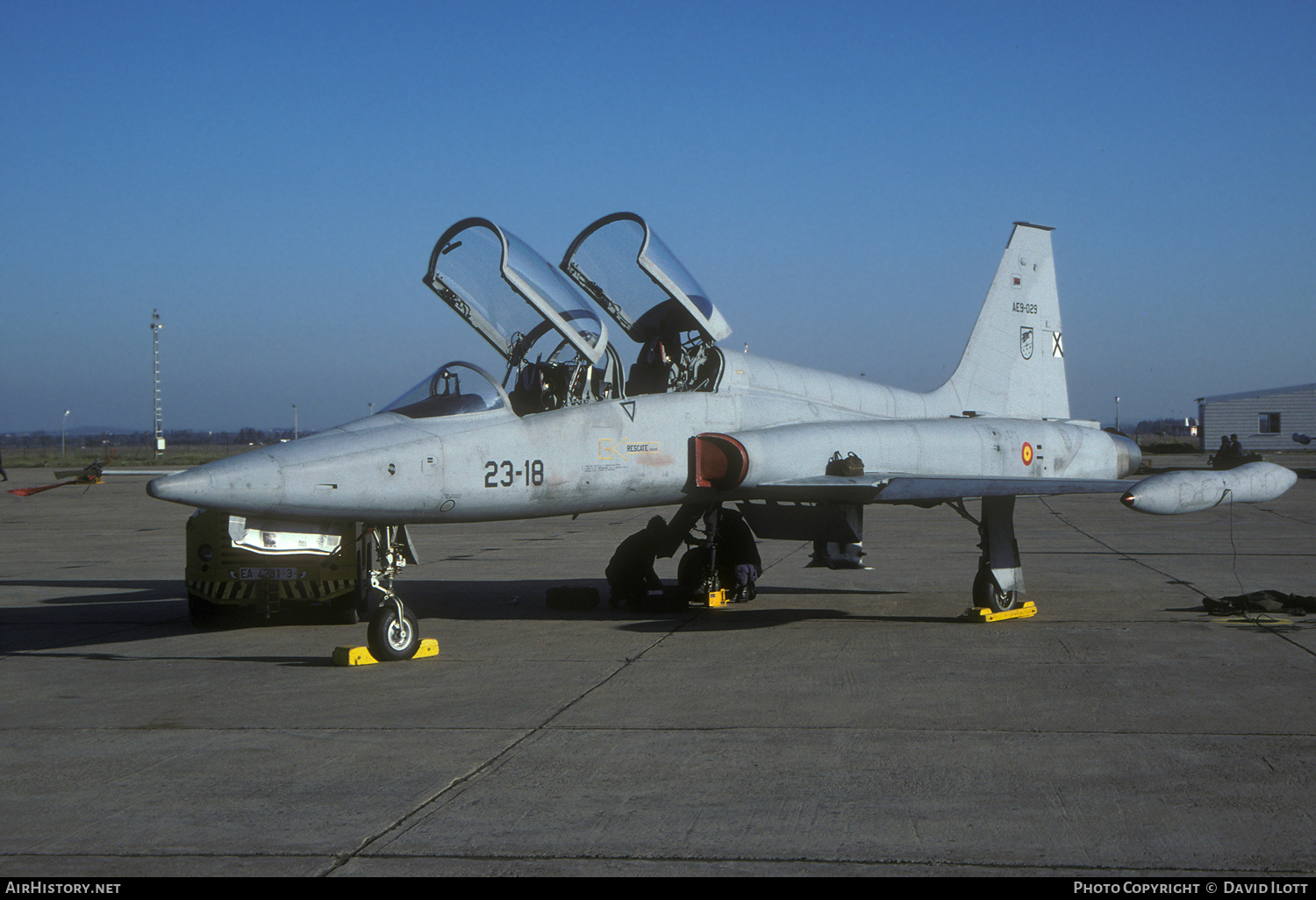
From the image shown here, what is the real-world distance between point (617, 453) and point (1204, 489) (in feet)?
17.4

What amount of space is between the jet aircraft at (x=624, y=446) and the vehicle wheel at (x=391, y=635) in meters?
0.02

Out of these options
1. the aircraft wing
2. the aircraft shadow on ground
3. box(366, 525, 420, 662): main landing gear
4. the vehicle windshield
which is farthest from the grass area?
the aircraft wing

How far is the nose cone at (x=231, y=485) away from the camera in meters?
7.32

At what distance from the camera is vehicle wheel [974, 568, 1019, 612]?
10453 mm

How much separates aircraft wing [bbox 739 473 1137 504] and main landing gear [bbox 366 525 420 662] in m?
3.36

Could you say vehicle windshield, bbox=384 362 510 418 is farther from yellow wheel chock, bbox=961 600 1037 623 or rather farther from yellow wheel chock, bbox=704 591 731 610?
yellow wheel chock, bbox=961 600 1037 623

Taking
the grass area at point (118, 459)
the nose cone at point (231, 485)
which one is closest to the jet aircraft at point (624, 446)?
the nose cone at point (231, 485)

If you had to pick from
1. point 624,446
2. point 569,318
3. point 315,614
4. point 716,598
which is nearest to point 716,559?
point 716,598

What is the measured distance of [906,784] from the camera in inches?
202

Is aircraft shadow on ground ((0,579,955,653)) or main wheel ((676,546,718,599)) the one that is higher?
main wheel ((676,546,718,599))

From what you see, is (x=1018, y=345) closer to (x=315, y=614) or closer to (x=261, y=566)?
(x=315, y=614)

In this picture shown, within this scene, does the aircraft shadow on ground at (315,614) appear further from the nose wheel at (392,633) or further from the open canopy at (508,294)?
the open canopy at (508,294)

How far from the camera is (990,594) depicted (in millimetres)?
10453
